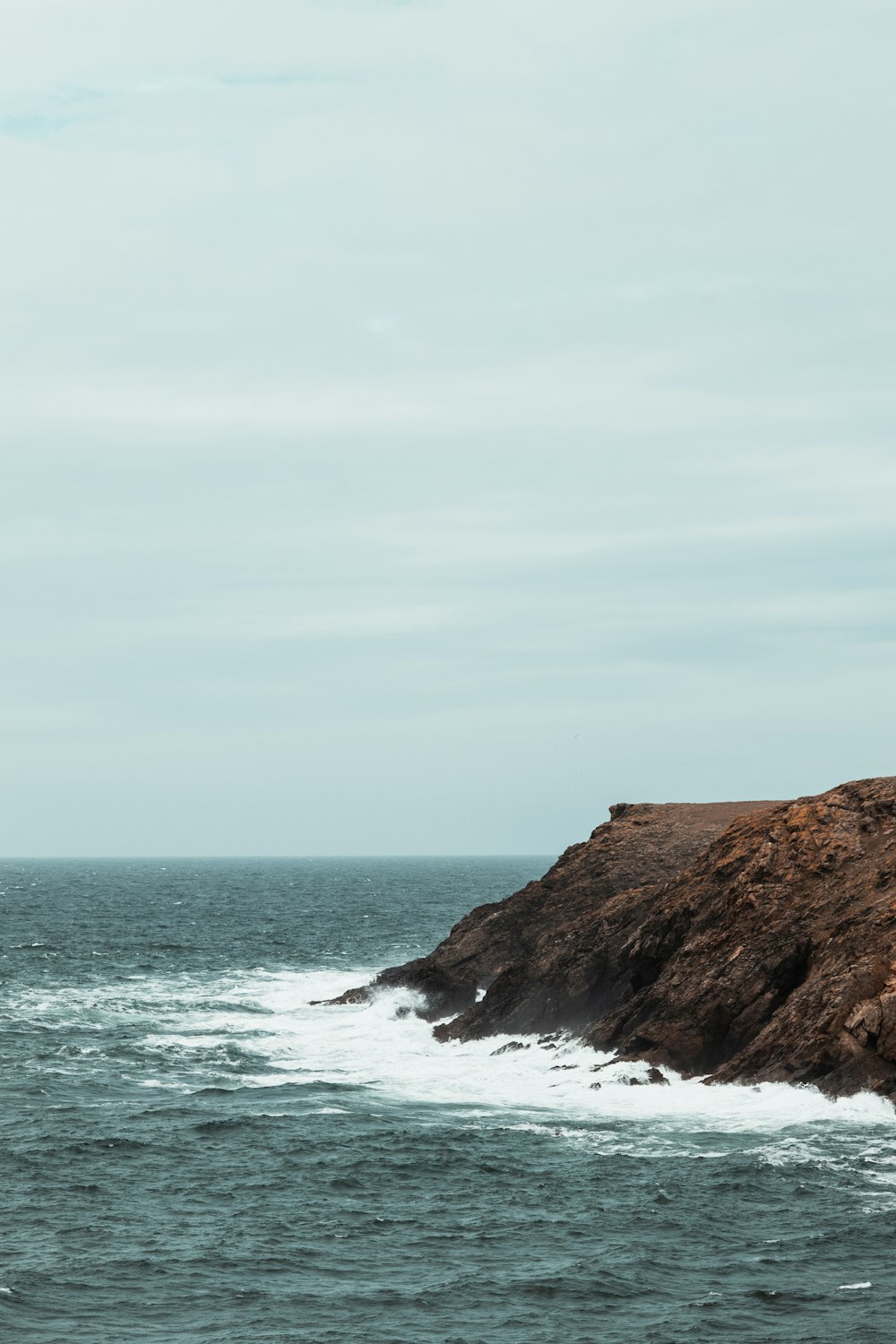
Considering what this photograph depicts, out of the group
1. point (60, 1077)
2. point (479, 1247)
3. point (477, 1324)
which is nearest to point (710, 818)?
point (60, 1077)

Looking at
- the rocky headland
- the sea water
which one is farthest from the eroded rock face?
the sea water

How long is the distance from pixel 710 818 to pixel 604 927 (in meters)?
13.8

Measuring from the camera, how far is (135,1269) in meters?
27.2

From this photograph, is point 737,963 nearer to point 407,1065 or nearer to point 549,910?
point 407,1065

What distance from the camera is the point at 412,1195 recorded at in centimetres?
3228

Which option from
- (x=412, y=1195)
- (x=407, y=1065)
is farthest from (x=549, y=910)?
(x=412, y=1195)

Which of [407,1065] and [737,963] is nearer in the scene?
[737,963]

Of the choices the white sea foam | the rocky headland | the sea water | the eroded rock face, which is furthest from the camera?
the eroded rock face

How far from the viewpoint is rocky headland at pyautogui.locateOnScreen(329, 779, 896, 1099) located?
39688mm

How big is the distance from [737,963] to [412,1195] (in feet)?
52.3

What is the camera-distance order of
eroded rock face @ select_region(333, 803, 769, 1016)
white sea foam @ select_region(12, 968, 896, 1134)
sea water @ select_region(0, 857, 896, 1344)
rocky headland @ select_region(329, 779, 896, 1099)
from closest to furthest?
sea water @ select_region(0, 857, 896, 1344) → white sea foam @ select_region(12, 968, 896, 1134) → rocky headland @ select_region(329, 779, 896, 1099) → eroded rock face @ select_region(333, 803, 769, 1016)

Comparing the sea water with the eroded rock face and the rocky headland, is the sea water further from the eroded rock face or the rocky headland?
the eroded rock face

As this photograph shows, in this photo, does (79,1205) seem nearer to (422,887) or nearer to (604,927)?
(604,927)

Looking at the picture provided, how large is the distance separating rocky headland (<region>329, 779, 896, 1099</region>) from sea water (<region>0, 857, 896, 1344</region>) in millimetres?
1545
